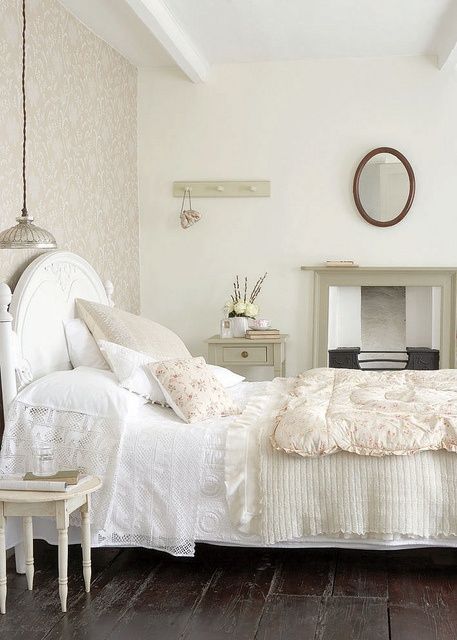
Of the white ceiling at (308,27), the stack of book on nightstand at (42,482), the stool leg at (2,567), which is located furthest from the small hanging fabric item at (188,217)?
the stool leg at (2,567)

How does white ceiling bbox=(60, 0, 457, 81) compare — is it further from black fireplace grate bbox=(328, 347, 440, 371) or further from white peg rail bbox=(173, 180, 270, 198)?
black fireplace grate bbox=(328, 347, 440, 371)

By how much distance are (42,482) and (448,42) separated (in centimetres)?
378

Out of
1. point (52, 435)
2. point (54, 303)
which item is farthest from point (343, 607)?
point (54, 303)

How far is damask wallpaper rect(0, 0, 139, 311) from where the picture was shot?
3795mm

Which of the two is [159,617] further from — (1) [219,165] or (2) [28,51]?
(1) [219,165]

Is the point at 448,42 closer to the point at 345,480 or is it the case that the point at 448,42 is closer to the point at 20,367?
the point at 345,480

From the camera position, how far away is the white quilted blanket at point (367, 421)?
305cm

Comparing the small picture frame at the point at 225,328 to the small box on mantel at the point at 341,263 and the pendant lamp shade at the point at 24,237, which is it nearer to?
the small box on mantel at the point at 341,263

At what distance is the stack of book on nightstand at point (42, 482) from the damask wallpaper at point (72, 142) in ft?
3.61

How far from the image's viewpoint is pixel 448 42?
5215mm

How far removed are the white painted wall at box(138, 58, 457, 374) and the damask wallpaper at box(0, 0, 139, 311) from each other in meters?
0.23

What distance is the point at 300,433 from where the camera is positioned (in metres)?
3.10

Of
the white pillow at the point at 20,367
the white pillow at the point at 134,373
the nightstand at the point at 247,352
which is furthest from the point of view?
the nightstand at the point at 247,352

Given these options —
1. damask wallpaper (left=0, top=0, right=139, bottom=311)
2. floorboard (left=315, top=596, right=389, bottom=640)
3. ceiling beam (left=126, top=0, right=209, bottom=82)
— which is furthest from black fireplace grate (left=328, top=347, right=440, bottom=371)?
floorboard (left=315, top=596, right=389, bottom=640)
